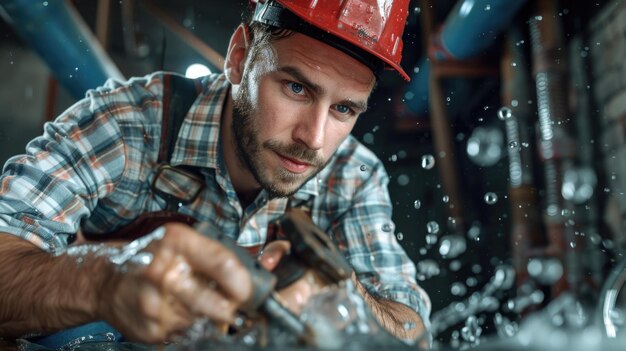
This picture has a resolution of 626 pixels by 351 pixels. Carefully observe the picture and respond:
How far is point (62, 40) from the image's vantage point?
226 centimetres

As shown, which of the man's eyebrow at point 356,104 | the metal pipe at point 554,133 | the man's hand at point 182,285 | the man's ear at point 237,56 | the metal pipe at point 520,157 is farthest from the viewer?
the metal pipe at point 520,157

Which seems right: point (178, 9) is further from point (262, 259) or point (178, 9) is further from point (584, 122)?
point (262, 259)

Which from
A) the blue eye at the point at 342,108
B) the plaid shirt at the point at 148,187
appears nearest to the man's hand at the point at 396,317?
the plaid shirt at the point at 148,187

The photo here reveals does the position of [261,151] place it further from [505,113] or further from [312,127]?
[505,113]

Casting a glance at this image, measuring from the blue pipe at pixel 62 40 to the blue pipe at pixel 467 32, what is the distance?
131cm

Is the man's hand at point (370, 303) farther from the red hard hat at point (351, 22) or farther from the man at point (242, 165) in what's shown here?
the red hard hat at point (351, 22)

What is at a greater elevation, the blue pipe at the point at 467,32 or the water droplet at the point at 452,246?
the blue pipe at the point at 467,32

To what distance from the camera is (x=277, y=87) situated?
1412mm

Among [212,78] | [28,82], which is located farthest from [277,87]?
[28,82]

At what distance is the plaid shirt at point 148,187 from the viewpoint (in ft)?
4.32

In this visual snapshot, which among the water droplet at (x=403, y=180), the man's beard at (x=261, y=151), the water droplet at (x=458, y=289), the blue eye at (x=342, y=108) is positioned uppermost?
the blue eye at (x=342, y=108)

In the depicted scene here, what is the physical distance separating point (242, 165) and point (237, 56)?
278mm

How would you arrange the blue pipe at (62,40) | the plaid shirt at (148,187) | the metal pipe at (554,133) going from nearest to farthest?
the plaid shirt at (148,187) → the blue pipe at (62,40) → the metal pipe at (554,133)

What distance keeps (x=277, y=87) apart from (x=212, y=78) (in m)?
0.36
